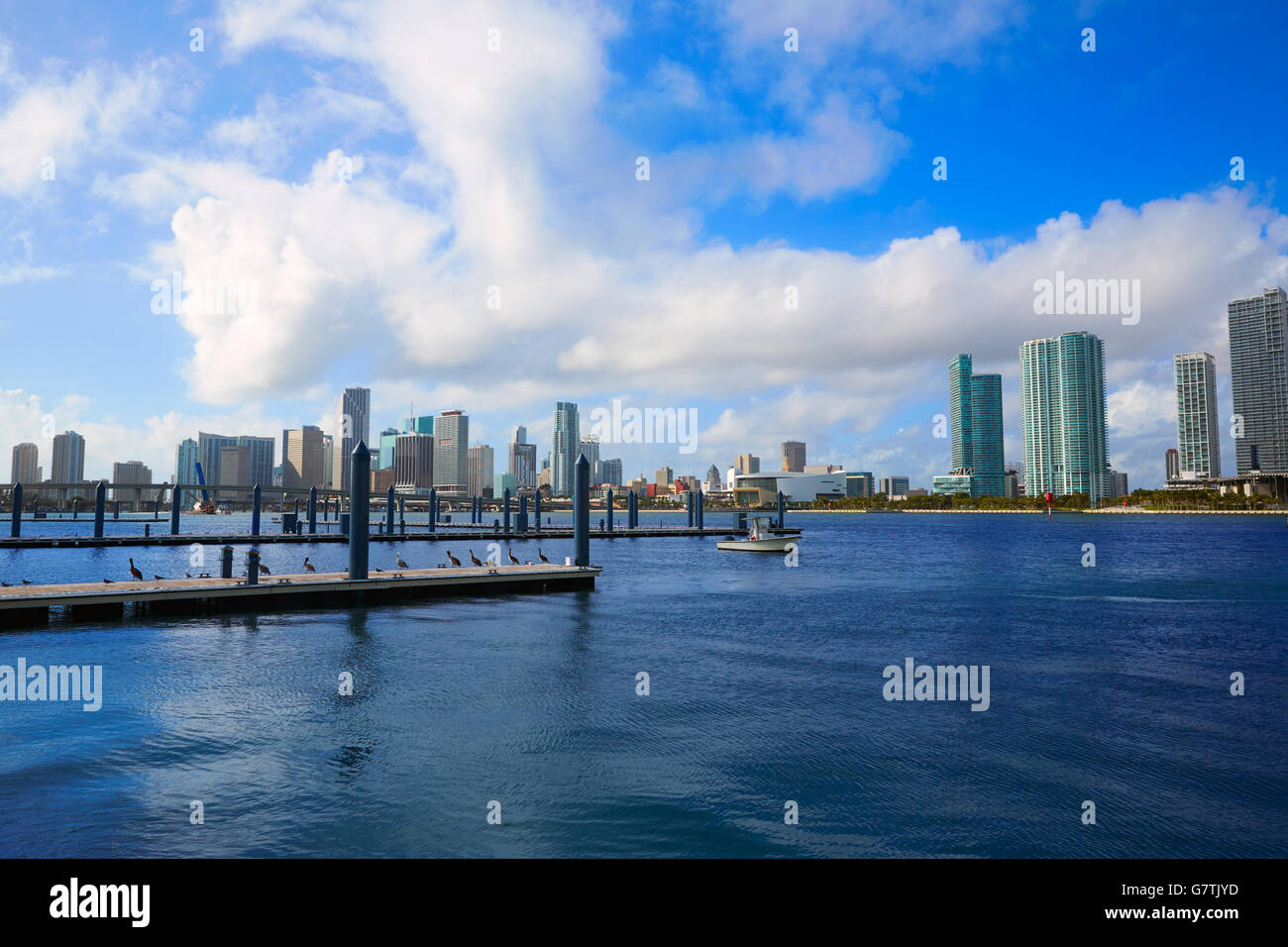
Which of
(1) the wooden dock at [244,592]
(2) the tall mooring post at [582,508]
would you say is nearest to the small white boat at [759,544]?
(2) the tall mooring post at [582,508]

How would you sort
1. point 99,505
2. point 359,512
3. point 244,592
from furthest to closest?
1. point 99,505
2. point 359,512
3. point 244,592

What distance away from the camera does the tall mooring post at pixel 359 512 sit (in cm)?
4300

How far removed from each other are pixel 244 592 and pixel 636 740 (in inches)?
1166

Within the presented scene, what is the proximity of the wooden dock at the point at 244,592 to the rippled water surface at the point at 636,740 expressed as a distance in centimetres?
174

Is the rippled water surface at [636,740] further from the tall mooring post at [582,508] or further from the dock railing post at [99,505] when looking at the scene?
the dock railing post at [99,505]

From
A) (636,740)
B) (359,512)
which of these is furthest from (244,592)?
(636,740)

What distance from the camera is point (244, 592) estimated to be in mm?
39781

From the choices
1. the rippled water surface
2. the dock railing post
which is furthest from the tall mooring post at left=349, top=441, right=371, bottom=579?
the dock railing post

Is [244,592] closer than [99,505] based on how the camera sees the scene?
Yes

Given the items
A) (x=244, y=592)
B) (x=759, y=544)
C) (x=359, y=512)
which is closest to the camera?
(x=244, y=592)

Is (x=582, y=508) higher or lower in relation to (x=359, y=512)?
higher

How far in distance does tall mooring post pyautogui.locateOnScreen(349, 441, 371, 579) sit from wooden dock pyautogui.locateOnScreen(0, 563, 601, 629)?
1.08 m

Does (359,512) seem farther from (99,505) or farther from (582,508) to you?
(99,505)

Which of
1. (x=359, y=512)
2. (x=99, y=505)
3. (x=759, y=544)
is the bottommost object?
(x=759, y=544)
